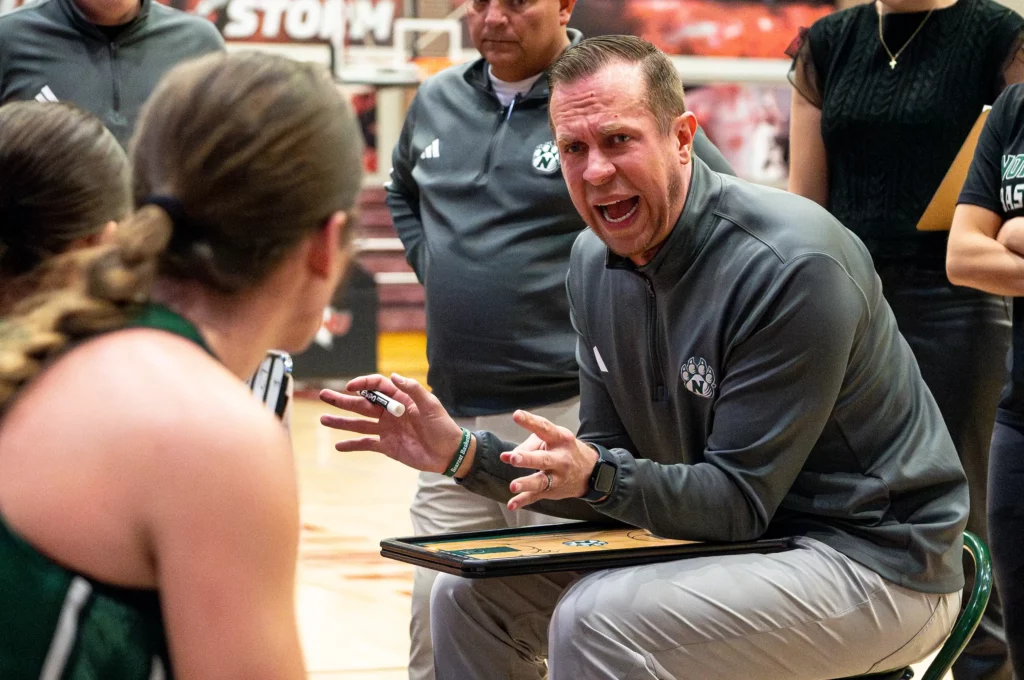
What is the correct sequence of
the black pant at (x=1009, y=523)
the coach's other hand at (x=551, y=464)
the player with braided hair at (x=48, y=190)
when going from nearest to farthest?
1. the player with braided hair at (x=48, y=190)
2. the coach's other hand at (x=551, y=464)
3. the black pant at (x=1009, y=523)

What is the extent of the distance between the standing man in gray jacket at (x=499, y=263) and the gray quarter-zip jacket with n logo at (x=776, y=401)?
0.67m

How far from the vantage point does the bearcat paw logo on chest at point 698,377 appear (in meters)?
2.34

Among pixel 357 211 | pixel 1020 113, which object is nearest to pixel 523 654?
pixel 357 211

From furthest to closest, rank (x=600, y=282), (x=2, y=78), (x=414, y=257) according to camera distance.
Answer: (x=414, y=257) < (x=2, y=78) < (x=600, y=282)

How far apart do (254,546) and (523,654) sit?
1415 millimetres

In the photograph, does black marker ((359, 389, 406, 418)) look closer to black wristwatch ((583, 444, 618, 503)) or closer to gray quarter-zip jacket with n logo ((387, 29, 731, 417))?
black wristwatch ((583, 444, 618, 503))

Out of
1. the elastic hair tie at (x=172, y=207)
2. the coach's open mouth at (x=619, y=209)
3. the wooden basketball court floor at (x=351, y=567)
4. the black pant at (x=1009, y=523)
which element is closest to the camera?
the elastic hair tie at (x=172, y=207)

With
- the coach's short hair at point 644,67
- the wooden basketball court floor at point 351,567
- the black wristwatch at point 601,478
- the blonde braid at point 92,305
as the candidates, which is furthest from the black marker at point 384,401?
the wooden basketball court floor at point 351,567

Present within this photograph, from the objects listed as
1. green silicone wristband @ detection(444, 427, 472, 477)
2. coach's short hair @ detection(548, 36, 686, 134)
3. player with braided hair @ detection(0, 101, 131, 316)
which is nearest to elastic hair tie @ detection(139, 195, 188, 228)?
player with braided hair @ detection(0, 101, 131, 316)

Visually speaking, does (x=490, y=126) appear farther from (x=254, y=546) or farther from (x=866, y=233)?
(x=254, y=546)

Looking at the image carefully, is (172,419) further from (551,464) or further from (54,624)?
(551,464)

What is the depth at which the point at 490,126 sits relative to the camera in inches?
130

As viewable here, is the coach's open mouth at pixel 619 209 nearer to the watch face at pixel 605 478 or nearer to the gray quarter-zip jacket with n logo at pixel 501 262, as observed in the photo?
the watch face at pixel 605 478

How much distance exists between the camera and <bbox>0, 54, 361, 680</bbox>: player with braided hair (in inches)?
46.2
